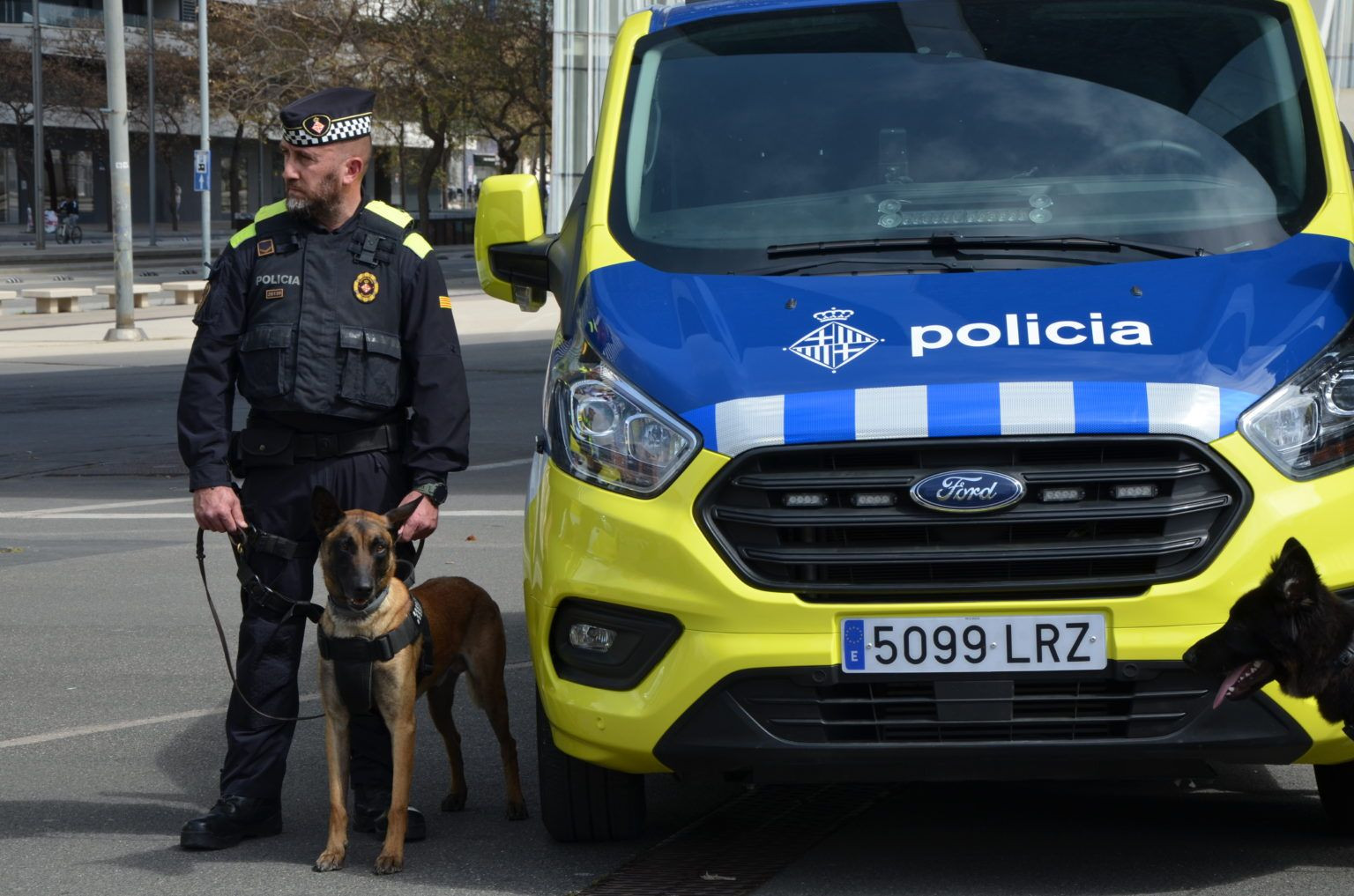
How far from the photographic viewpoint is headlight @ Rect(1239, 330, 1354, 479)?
409cm

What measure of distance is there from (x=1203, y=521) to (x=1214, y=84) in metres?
1.68

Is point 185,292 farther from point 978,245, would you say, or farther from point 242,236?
point 978,245

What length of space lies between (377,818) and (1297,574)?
2.48 metres

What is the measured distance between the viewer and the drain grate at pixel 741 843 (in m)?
4.46

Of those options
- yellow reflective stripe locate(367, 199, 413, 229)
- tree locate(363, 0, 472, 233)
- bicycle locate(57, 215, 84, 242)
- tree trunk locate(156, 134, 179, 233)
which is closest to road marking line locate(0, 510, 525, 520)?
yellow reflective stripe locate(367, 199, 413, 229)

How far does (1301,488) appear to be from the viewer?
4.09 m

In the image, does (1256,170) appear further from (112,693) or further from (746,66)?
(112,693)

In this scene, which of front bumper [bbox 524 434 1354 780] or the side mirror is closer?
front bumper [bbox 524 434 1354 780]

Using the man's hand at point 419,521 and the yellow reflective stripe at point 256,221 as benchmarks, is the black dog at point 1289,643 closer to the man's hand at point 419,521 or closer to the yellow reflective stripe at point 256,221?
the man's hand at point 419,521

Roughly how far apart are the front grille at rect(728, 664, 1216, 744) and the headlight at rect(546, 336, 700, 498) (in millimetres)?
511

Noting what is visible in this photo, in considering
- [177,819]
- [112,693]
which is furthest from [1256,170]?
[112,693]

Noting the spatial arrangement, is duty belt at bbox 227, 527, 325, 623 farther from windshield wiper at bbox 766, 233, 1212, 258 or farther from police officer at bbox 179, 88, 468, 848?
windshield wiper at bbox 766, 233, 1212, 258

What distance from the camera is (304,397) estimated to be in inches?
193

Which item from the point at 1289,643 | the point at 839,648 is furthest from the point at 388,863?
the point at 1289,643
